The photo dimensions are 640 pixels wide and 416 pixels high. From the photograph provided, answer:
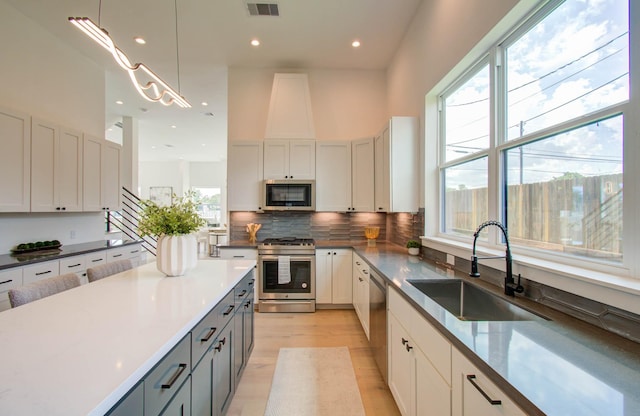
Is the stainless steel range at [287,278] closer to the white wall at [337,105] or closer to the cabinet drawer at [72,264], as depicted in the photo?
the white wall at [337,105]

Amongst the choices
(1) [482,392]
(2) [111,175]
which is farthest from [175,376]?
(2) [111,175]

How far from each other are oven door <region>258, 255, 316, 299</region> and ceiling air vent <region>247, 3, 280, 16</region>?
2917mm

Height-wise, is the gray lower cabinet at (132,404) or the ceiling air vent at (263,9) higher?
the ceiling air vent at (263,9)

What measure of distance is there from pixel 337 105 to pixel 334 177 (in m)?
1.23

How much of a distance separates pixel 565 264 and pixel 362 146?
2.84 m

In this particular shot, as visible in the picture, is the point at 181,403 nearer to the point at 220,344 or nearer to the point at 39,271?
the point at 220,344

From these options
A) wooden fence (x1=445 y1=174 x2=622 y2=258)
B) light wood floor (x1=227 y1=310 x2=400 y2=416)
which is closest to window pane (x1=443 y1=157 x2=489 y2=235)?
wooden fence (x1=445 y1=174 x2=622 y2=258)

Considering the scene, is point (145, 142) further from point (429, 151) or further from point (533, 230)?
point (533, 230)

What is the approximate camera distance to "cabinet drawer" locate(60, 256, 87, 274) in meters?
2.88

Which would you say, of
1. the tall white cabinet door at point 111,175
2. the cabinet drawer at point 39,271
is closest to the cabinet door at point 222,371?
the cabinet drawer at point 39,271

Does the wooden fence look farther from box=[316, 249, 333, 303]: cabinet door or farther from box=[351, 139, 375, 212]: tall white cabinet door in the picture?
box=[316, 249, 333, 303]: cabinet door

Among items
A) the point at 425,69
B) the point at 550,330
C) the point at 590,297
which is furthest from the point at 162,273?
the point at 425,69

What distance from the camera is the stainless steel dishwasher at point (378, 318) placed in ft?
6.73

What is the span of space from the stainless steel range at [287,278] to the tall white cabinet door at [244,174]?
2.58 ft
